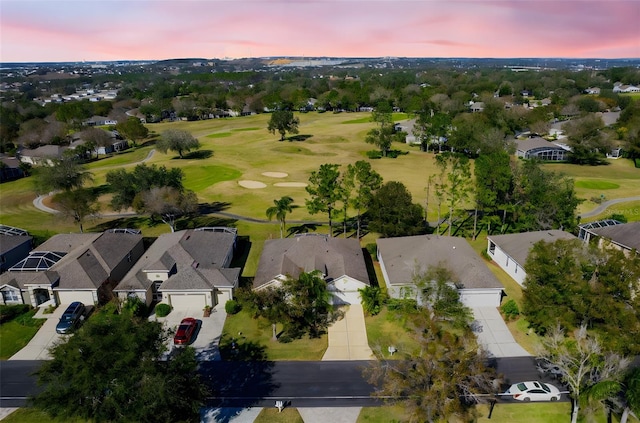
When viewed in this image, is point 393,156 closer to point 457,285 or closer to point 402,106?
point 457,285

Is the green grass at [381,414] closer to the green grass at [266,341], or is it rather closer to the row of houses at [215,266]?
the green grass at [266,341]

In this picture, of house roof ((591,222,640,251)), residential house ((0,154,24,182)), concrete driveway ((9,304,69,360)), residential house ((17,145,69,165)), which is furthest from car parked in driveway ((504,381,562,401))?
residential house ((17,145,69,165))

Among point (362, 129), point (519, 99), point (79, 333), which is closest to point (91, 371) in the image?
point (79, 333)

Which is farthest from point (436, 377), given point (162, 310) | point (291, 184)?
point (291, 184)

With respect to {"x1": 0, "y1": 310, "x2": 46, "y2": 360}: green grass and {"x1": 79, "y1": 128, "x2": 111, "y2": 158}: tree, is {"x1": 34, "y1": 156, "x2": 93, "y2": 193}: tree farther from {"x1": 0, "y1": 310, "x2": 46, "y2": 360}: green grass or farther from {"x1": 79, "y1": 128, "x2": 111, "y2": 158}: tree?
{"x1": 79, "y1": 128, "x2": 111, "y2": 158}: tree

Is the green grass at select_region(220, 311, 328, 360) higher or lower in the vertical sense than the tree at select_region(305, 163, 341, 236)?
lower
